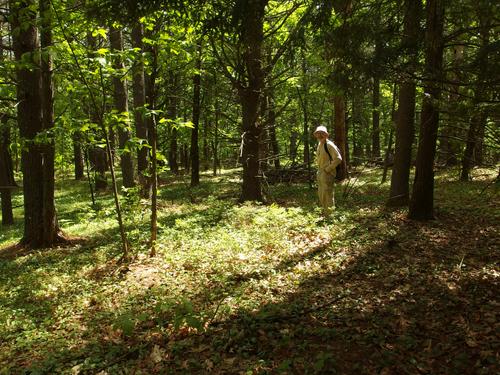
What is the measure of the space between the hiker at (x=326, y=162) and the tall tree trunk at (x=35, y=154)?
241 inches

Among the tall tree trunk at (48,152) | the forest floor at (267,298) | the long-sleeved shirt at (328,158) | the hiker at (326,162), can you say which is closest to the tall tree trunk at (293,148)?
the hiker at (326,162)

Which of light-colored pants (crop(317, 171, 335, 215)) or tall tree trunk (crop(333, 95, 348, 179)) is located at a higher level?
tall tree trunk (crop(333, 95, 348, 179))

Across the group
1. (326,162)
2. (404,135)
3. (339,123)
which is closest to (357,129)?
(339,123)

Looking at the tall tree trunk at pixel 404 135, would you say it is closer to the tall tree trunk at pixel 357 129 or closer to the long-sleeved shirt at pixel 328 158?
the long-sleeved shirt at pixel 328 158

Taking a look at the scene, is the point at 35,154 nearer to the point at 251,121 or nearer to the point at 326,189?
the point at 251,121

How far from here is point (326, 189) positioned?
33.6 ft

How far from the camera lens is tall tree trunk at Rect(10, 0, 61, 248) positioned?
8391 millimetres

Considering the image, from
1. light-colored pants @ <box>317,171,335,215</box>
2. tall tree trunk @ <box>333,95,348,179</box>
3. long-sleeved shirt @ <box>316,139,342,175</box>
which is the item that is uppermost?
tall tree trunk @ <box>333,95,348,179</box>

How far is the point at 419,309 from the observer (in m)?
5.32

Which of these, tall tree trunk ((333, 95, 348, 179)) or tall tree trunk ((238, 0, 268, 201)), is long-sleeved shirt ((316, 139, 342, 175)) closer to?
tall tree trunk ((238, 0, 268, 201))

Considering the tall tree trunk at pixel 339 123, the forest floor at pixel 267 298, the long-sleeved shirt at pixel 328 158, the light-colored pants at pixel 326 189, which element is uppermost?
the tall tree trunk at pixel 339 123

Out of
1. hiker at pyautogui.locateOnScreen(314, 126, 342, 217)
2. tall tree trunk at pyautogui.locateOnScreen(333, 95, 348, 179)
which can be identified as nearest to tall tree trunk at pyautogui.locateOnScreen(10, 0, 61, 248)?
hiker at pyautogui.locateOnScreen(314, 126, 342, 217)

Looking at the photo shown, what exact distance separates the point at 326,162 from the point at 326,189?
0.74 meters

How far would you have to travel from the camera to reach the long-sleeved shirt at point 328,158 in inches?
385
